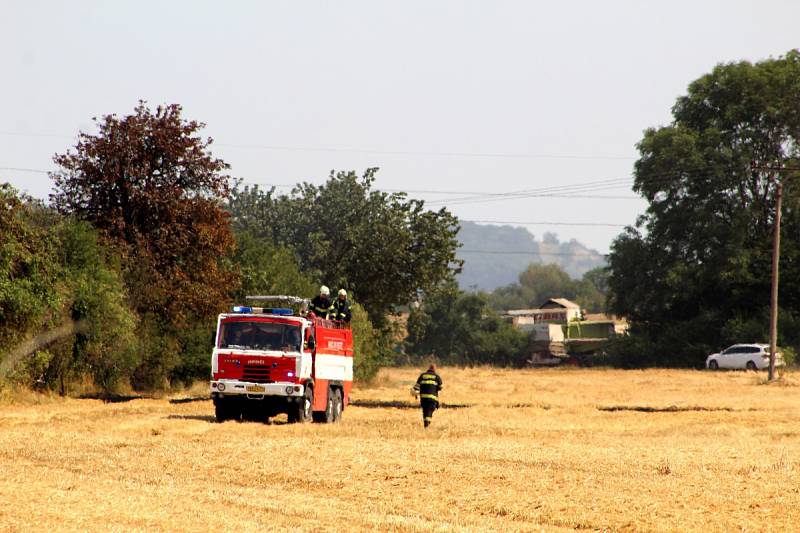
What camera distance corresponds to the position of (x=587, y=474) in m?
19.3

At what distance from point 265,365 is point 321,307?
3.28m

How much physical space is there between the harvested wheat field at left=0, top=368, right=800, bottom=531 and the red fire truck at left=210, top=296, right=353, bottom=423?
867mm

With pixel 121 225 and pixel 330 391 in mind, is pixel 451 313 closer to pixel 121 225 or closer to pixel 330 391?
pixel 121 225

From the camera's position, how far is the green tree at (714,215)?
257ft

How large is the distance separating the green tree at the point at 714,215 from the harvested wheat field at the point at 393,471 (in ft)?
150

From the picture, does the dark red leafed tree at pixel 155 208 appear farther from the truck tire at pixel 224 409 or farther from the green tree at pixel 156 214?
the truck tire at pixel 224 409

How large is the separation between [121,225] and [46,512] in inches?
1029

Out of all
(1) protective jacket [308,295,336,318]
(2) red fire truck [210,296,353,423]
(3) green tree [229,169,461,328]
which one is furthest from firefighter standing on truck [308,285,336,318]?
(3) green tree [229,169,461,328]

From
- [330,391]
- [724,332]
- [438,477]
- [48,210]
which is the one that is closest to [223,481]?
[438,477]

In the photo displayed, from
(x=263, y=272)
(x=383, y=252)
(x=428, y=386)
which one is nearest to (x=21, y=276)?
(x=428, y=386)

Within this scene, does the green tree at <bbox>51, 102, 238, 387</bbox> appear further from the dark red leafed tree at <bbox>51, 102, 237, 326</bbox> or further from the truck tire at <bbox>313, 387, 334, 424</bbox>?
the truck tire at <bbox>313, 387, 334, 424</bbox>

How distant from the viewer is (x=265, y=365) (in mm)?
28000

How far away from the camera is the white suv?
231ft

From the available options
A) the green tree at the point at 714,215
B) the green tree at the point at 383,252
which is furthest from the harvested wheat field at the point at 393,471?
the green tree at the point at 714,215
